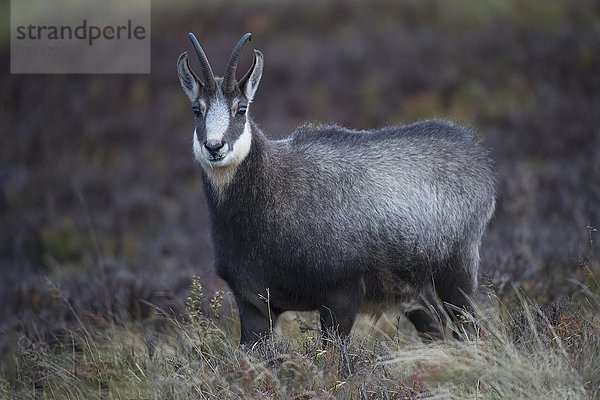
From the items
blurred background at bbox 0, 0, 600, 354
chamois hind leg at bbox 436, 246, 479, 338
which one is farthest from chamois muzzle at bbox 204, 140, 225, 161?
blurred background at bbox 0, 0, 600, 354

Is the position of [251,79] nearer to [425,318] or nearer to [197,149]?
[197,149]

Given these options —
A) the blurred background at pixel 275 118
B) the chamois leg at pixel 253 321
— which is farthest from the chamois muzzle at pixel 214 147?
the blurred background at pixel 275 118

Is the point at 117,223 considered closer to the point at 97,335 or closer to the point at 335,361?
the point at 97,335

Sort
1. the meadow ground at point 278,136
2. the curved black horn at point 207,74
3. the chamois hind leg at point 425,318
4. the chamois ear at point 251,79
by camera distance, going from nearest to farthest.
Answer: the meadow ground at point 278,136 → the curved black horn at point 207,74 → the chamois ear at point 251,79 → the chamois hind leg at point 425,318

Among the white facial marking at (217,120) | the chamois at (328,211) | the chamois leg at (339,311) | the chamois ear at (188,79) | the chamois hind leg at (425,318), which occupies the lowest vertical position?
the chamois hind leg at (425,318)

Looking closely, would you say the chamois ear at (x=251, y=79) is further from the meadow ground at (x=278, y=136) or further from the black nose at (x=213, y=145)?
the meadow ground at (x=278, y=136)

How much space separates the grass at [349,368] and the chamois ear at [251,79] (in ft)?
4.26

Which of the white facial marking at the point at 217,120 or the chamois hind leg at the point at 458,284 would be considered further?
the chamois hind leg at the point at 458,284

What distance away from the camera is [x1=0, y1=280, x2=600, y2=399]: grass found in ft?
14.9

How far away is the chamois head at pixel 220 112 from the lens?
553 centimetres

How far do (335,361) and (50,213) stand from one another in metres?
10.6

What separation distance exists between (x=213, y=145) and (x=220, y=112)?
29 cm

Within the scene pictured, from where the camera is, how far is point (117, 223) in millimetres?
14352

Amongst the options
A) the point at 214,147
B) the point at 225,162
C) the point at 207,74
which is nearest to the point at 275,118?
the point at 207,74
